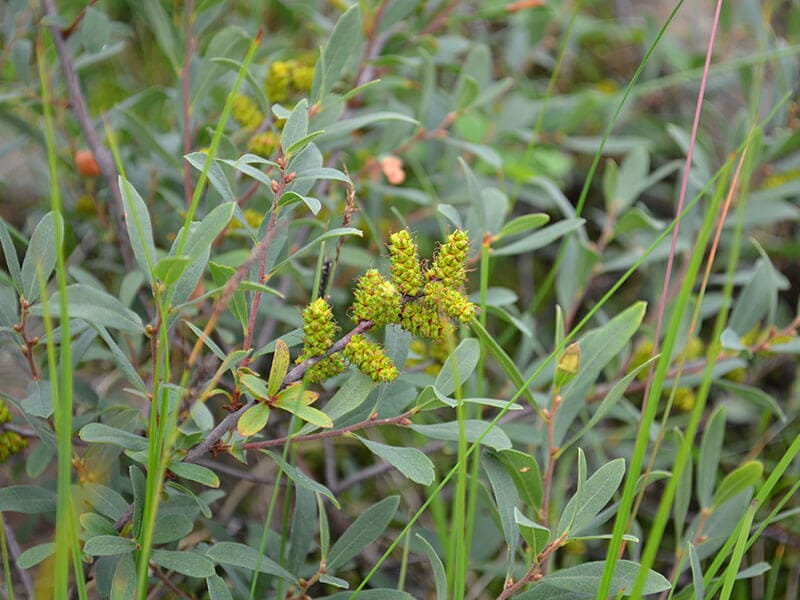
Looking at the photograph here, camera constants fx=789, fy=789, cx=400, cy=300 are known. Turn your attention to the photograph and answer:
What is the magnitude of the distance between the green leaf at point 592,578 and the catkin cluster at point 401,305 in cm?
32

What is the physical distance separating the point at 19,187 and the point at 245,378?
151 cm

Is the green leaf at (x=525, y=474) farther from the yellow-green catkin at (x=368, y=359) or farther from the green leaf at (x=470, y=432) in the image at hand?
the yellow-green catkin at (x=368, y=359)

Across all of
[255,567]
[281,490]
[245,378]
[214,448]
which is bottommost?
[281,490]

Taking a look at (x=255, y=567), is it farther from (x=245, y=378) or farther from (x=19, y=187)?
(x=19, y=187)

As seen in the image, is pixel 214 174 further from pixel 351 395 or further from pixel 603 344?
pixel 603 344

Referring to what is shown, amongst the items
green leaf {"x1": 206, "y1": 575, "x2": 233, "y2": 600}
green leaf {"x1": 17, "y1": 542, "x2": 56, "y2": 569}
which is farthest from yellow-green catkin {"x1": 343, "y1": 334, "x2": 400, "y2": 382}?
green leaf {"x1": 17, "y1": 542, "x2": 56, "y2": 569}

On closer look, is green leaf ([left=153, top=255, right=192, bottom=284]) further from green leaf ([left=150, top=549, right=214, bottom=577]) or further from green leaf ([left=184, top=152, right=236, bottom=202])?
green leaf ([left=150, top=549, right=214, bottom=577])

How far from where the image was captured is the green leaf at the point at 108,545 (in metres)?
0.86

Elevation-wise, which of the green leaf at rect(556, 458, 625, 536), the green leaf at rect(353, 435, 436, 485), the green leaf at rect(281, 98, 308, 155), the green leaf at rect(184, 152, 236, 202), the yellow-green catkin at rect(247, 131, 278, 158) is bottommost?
the green leaf at rect(556, 458, 625, 536)

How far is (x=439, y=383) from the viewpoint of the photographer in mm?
931

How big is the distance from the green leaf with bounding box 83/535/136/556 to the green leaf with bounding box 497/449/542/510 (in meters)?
0.45

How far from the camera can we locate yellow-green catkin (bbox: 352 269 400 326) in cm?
84

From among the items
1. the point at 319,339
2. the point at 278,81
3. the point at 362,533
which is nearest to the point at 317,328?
the point at 319,339

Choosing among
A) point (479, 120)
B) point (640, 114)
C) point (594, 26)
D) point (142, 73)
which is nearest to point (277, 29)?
point (142, 73)
